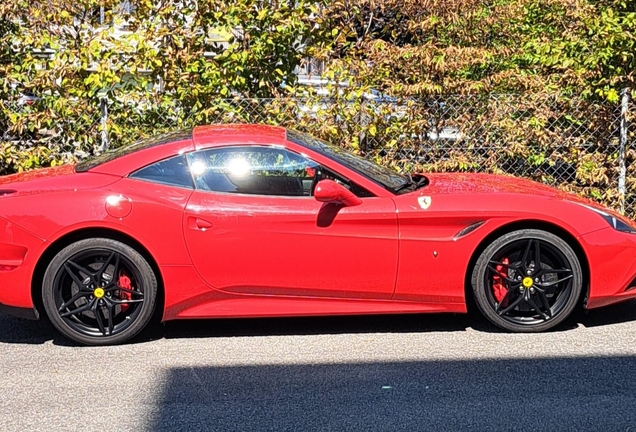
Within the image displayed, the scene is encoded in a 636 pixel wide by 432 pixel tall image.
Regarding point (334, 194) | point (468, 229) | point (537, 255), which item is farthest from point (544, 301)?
point (334, 194)

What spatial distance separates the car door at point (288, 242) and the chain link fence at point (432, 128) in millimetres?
2674

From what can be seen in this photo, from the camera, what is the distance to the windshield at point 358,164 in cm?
540

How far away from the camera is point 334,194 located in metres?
5.05

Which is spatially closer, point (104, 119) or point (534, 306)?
point (534, 306)

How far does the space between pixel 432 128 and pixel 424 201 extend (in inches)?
122

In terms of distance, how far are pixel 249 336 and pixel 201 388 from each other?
971 millimetres

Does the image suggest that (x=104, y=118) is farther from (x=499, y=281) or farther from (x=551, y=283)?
(x=551, y=283)

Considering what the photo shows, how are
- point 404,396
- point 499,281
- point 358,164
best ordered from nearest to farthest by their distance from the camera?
1. point 404,396
2. point 499,281
3. point 358,164

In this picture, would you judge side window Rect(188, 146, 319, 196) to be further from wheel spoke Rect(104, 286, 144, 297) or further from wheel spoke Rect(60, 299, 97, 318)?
wheel spoke Rect(60, 299, 97, 318)

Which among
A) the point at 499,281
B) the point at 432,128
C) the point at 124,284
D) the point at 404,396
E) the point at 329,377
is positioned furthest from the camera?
the point at 432,128

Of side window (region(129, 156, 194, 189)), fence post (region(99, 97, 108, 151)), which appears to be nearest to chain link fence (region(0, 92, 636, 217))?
fence post (region(99, 97, 108, 151))

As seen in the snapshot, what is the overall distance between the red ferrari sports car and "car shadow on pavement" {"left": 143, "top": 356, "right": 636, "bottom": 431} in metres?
0.54

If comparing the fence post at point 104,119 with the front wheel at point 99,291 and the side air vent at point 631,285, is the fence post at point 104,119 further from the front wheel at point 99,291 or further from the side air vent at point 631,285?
the side air vent at point 631,285

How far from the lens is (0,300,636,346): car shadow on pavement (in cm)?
545
